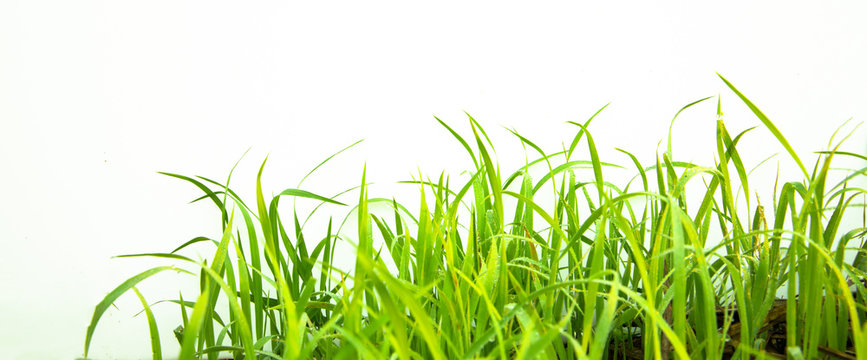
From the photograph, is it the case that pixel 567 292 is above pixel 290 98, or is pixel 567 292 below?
below

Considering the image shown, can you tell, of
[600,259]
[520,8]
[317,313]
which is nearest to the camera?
[600,259]

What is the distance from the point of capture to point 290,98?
740 millimetres

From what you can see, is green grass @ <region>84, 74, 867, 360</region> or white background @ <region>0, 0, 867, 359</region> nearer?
green grass @ <region>84, 74, 867, 360</region>

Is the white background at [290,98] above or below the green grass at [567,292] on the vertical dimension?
above

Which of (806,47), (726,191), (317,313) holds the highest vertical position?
(806,47)

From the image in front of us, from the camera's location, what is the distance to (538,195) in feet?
2.65

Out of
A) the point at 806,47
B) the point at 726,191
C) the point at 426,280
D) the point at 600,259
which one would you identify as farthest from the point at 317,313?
the point at 806,47

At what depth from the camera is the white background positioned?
27.7 inches

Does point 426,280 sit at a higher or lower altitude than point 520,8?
lower

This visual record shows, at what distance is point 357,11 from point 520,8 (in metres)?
0.21

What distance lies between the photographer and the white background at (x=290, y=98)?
27.7 inches

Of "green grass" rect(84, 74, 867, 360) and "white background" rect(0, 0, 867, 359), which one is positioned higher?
"white background" rect(0, 0, 867, 359)

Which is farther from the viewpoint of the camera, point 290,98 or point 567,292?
point 290,98

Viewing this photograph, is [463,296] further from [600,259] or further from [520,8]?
[520,8]
